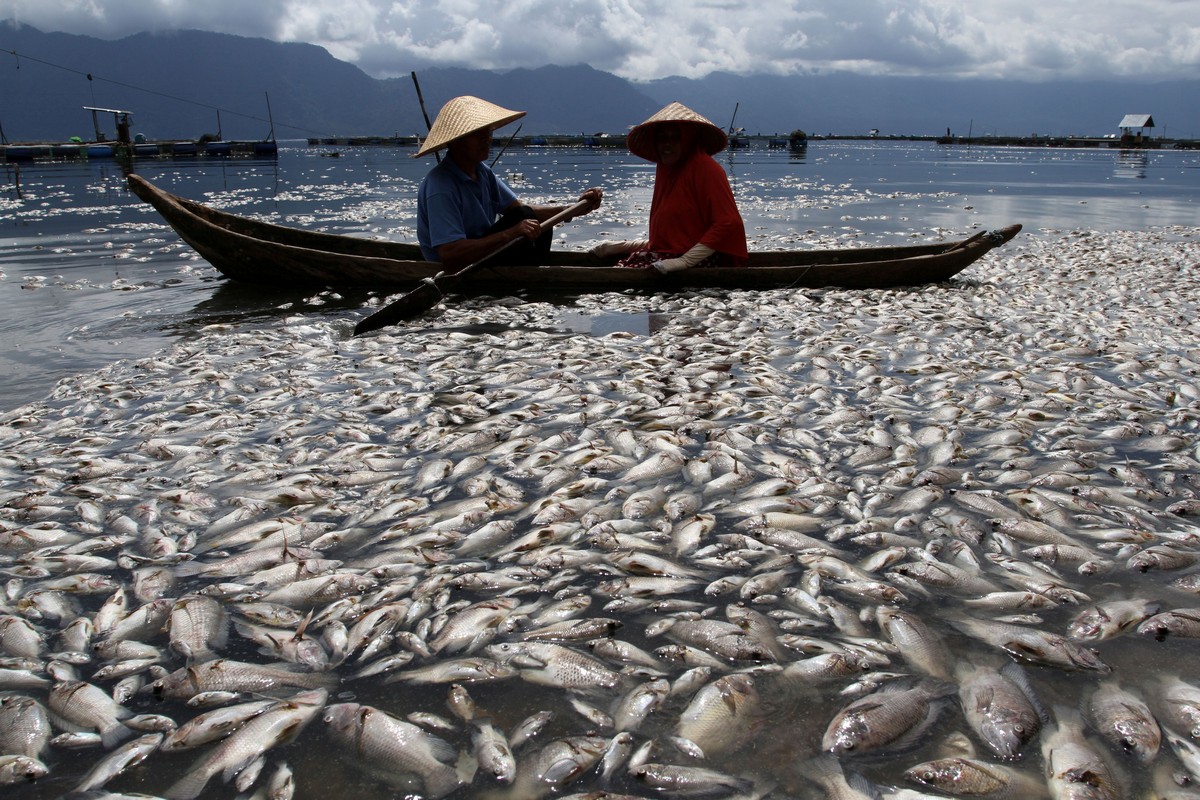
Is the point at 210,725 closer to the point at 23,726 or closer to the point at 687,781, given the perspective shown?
the point at 23,726

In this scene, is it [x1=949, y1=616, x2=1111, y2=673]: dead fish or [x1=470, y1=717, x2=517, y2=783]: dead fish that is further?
[x1=949, y1=616, x2=1111, y2=673]: dead fish

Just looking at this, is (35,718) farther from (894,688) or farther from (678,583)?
(894,688)

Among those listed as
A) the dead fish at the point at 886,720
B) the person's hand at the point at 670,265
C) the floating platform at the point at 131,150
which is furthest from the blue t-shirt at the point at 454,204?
the floating platform at the point at 131,150

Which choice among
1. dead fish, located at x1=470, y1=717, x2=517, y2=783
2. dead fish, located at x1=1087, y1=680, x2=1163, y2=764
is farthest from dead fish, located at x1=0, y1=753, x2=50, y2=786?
dead fish, located at x1=1087, y1=680, x2=1163, y2=764

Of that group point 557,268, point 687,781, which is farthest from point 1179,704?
point 557,268

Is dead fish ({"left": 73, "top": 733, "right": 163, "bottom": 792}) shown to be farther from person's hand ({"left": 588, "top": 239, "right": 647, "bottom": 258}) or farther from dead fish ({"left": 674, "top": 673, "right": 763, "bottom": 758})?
person's hand ({"left": 588, "top": 239, "right": 647, "bottom": 258})

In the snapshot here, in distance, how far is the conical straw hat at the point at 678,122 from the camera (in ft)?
29.0

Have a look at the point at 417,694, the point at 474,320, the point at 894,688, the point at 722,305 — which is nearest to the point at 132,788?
the point at 417,694

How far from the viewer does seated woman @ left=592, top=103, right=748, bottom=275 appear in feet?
29.5

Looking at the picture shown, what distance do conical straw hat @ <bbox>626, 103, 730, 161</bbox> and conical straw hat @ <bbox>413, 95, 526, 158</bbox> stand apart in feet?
5.89

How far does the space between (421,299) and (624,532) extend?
204 inches

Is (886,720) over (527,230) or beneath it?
beneath

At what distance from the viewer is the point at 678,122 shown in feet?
29.2

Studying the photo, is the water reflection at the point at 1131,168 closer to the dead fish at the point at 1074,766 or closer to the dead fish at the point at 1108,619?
the dead fish at the point at 1108,619
